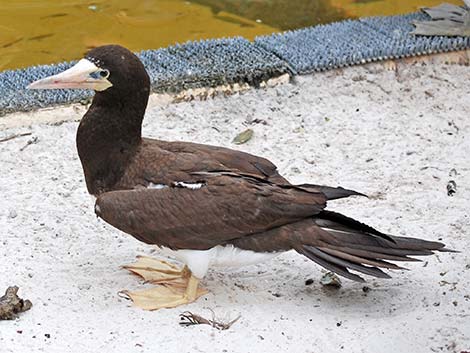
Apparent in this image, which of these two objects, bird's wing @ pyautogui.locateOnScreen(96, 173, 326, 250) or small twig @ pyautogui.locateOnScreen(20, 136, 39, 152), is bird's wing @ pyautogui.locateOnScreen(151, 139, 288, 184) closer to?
bird's wing @ pyautogui.locateOnScreen(96, 173, 326, 250)

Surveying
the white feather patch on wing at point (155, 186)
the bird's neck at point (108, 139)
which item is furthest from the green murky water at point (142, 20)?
the white feather patch on wing at point (155, 186)

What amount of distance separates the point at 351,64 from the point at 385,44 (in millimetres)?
283

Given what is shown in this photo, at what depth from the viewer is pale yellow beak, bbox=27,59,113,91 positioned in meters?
4.09

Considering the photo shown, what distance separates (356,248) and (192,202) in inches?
26.0

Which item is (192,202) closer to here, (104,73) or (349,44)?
(104,73)

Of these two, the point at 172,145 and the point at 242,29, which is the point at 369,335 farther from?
the point at 242,29

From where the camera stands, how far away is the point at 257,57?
6.07 meters

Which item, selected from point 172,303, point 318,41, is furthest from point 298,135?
point 172,303

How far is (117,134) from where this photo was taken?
13.7 feet

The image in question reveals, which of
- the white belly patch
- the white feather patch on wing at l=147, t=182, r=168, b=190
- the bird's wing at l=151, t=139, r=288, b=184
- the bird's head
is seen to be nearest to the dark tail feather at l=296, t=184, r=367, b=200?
the bird's wing at l=151, t=139, r=288, b=184

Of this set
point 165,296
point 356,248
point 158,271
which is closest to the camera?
point 356,248

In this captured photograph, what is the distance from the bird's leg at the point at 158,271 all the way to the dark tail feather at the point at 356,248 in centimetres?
57

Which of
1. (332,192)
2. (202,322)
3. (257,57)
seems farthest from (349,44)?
(202,322)

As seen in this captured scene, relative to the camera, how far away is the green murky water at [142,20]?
664 centimetres
